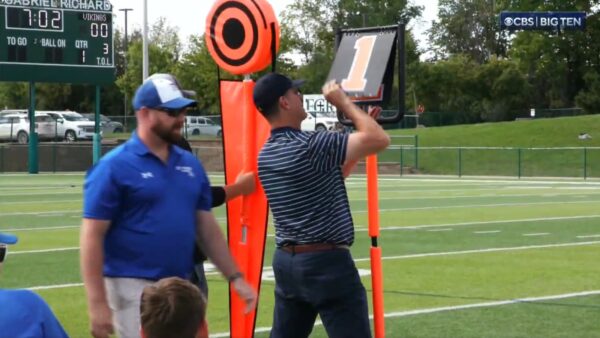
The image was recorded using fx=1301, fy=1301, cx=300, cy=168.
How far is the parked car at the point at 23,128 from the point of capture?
201ft

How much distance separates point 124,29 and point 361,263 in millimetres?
93728

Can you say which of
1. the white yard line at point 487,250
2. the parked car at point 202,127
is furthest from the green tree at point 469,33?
the white yard line at point 487,250

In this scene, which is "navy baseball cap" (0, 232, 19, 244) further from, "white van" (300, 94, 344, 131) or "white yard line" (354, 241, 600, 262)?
"white van" (300, 94, 344, 131)

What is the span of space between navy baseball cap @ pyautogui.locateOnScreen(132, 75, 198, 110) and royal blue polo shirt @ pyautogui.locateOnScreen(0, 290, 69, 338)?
1924 millimetres

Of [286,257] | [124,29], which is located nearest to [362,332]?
[286,257]

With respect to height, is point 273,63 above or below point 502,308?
above

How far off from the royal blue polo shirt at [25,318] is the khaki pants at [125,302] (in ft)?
5.69

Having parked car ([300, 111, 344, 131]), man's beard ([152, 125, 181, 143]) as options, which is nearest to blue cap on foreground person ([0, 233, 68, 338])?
man's beard ([152, 125, 181, 143])

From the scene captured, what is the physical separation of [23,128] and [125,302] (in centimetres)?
5638

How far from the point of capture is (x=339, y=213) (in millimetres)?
6652

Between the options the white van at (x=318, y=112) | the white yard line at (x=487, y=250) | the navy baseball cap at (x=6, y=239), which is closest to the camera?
the navy baseball cap at (x=6, y=239)

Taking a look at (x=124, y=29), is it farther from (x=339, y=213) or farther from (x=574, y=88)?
(x=339, y=213)

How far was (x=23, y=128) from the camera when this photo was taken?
61125 mm

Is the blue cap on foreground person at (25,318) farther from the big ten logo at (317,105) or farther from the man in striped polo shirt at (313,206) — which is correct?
the big ten logo at (317,105)
